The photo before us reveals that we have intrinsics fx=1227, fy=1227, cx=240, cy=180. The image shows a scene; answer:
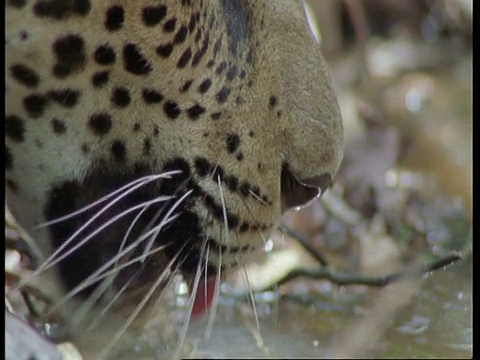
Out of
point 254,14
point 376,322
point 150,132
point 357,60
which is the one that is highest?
point 254,14

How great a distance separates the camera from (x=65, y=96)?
6.90ft

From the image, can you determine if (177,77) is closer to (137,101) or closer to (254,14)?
(137,101)

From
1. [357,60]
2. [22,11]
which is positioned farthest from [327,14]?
[22,11]

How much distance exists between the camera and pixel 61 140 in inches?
84.3

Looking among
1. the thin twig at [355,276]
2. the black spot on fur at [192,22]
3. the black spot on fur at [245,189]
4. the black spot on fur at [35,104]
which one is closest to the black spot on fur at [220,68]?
the black spot on fur at [192,22]

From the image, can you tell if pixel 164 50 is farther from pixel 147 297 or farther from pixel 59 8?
pixel 147 297

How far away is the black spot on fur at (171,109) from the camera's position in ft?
7.15

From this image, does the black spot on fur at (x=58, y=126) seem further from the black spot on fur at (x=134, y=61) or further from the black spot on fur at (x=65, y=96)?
the black spot on fur at (x=134, y=61)

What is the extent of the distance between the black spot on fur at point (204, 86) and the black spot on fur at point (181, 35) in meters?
0.10

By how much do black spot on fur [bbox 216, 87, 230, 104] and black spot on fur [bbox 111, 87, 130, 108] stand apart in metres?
0.19

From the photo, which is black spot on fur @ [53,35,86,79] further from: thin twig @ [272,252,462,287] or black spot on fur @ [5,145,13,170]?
thin twig @ [272,252,462,287]

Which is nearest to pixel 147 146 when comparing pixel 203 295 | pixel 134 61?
pixel 134 61

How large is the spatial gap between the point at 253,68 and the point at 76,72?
370 mm

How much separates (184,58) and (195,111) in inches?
4.0
